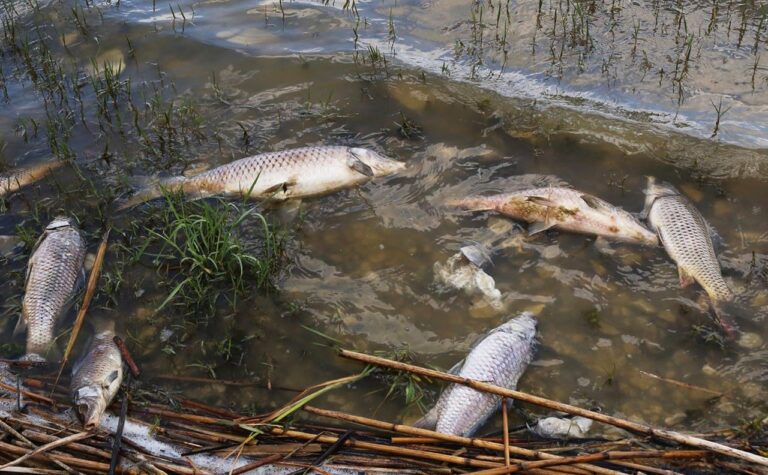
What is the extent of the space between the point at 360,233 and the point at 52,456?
2720 millimetres

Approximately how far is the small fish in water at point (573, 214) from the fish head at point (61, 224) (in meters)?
3.57

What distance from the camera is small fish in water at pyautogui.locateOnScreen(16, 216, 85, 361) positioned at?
171 inches

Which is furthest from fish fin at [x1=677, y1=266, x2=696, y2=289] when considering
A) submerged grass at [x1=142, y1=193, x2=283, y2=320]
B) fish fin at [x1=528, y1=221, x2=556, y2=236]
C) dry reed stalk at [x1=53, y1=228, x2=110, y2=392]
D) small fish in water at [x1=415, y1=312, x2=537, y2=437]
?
dry reed stalk at [x1=53, y1=228, x2=110, y2=392]

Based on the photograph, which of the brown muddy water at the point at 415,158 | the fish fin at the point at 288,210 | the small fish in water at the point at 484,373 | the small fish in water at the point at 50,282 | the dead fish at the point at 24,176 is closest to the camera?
the small fish in water at the point at 484,373

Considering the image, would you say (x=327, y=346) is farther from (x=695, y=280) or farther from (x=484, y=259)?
(x=695, y=280)

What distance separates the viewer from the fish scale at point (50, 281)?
4359 millimetres

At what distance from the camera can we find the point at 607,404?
3949 millimetres

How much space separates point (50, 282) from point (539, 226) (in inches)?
148

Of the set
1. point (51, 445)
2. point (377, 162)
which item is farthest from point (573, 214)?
point (51, 445)

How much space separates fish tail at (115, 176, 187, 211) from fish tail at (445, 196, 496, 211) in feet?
7.81

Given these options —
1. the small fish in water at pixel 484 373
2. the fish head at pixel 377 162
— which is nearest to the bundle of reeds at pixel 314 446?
the small fish in water at pixel 484 373

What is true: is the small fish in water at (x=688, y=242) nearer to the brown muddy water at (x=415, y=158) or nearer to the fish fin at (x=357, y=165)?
the brown muddy water at (x=415, y=158)

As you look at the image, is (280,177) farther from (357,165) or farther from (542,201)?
(542,201)

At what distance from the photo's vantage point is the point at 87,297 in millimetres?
4602
